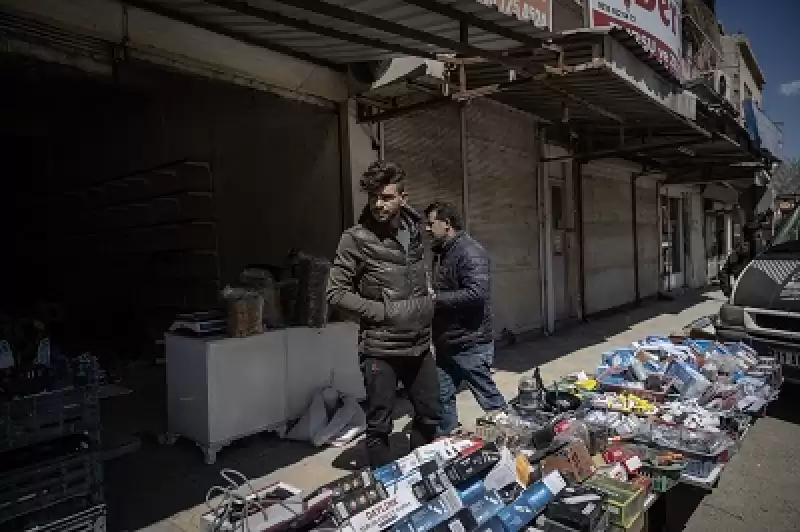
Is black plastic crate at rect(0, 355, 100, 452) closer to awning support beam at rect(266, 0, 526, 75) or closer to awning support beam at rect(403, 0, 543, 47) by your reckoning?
awning support beam at rect(266, 0, 526, 75)

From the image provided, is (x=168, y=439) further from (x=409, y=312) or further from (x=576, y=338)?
(x=576, y=338)

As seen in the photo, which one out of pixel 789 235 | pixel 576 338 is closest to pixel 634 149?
pixel 789 235

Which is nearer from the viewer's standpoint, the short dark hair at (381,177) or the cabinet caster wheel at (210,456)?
the short dark hair at (381,177)

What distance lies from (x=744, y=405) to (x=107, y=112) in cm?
903

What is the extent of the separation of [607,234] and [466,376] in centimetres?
846

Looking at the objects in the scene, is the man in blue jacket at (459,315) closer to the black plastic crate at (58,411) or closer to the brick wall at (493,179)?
the black plastic crate at (58,411)

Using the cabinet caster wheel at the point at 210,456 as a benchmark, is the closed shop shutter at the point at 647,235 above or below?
above

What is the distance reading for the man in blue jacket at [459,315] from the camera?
3689 millimetres

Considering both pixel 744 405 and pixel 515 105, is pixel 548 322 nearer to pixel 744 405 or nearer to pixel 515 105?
pixel 515 105

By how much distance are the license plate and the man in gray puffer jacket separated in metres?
3.67

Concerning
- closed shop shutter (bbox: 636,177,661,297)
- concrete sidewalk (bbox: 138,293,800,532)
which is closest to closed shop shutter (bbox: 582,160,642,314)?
closed shop shutter (bbox: 636,177,661,297)

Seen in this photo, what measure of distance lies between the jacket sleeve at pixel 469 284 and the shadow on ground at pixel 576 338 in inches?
125

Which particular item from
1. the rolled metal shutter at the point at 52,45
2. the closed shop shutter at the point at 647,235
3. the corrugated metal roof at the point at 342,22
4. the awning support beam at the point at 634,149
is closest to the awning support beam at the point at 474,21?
the corrugated metal roof at the point at 342,22

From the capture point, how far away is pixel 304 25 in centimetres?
382
